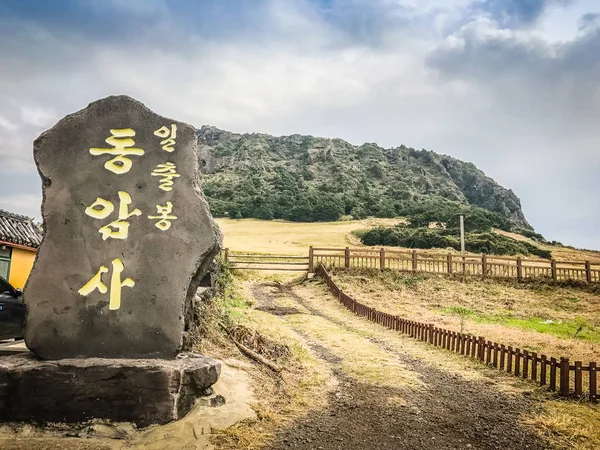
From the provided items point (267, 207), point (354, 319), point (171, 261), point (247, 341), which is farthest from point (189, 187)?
point (267, 207)

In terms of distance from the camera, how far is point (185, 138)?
4.75m

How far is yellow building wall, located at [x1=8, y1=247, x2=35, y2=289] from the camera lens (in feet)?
41.8

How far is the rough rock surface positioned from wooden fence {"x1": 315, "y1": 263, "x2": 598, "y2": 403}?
5136mm

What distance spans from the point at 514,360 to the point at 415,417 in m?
3.75

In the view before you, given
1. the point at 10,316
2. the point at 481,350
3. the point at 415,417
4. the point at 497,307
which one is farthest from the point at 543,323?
the point at 10,316

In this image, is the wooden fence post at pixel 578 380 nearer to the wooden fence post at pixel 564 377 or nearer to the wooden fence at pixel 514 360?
Result: the wooden fence at pixel 514 360

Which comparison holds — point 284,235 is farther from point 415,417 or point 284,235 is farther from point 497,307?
point 415,417

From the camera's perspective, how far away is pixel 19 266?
43.0 ft

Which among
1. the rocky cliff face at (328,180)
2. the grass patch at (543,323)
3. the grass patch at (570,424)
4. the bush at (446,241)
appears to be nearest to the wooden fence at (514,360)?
the grass patch at (570,424)

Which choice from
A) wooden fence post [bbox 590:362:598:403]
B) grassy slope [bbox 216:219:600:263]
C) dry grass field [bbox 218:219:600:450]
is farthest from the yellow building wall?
grassy slope [bbox 216:219:600:263]

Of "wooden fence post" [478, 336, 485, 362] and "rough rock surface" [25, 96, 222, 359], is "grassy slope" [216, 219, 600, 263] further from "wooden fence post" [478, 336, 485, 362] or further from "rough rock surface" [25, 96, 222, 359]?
"rough rock surface" [25, 96, 222, 359]

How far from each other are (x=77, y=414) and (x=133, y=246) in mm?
1625

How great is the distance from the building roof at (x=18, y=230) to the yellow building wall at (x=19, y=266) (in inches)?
19.1

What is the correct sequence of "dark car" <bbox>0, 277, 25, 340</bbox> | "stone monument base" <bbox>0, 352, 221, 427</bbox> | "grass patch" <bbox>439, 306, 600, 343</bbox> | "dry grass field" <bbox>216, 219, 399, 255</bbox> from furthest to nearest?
"dry grass field" <bbox>216, 219, 399, 255</bbox> < "grass patch" <bbox>439, 306, 600, 343</bbox> < "dark car" <bbox>0, 277, 25, 340</bbox> < "stone monument base" <bbox>0, 352, 221, 427</bbox>
